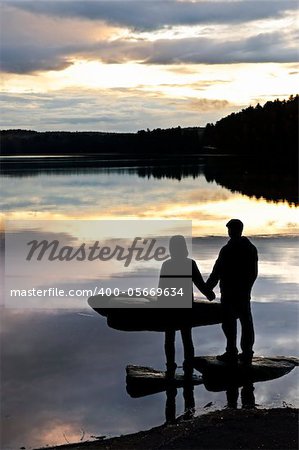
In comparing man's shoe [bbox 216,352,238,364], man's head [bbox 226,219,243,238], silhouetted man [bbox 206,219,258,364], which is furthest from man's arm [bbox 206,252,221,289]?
man's shoe [bbox 216,352,238,364]

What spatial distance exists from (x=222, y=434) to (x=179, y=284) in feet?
10.4

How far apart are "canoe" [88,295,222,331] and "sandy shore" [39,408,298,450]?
2.26 metres

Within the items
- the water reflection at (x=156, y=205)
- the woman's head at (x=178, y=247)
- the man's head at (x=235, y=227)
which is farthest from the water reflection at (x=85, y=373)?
the water reflection at (x=156, y=205)

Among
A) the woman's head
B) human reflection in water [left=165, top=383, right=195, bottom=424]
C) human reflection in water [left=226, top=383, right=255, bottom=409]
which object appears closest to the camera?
human reflection in water [left=165, top=383, right=195, bottom=424]

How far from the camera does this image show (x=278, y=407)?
32.3 ft

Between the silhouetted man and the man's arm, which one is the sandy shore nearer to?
the silhouetted man

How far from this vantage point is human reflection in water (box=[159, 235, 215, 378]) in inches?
433

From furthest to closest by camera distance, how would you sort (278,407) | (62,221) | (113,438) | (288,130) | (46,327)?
(288,130) < (62,221) < (46,327) < (278,407) < (113,438)

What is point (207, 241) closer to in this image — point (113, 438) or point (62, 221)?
point (62, 221)

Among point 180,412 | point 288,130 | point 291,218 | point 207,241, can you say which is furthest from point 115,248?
point 288,130

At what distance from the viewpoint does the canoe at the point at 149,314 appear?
11.4 m

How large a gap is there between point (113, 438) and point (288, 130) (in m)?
126

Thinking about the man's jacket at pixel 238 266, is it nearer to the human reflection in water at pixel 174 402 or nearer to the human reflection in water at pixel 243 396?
the human reflection in water at pixel 243 396

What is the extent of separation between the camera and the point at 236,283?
36.9ft
